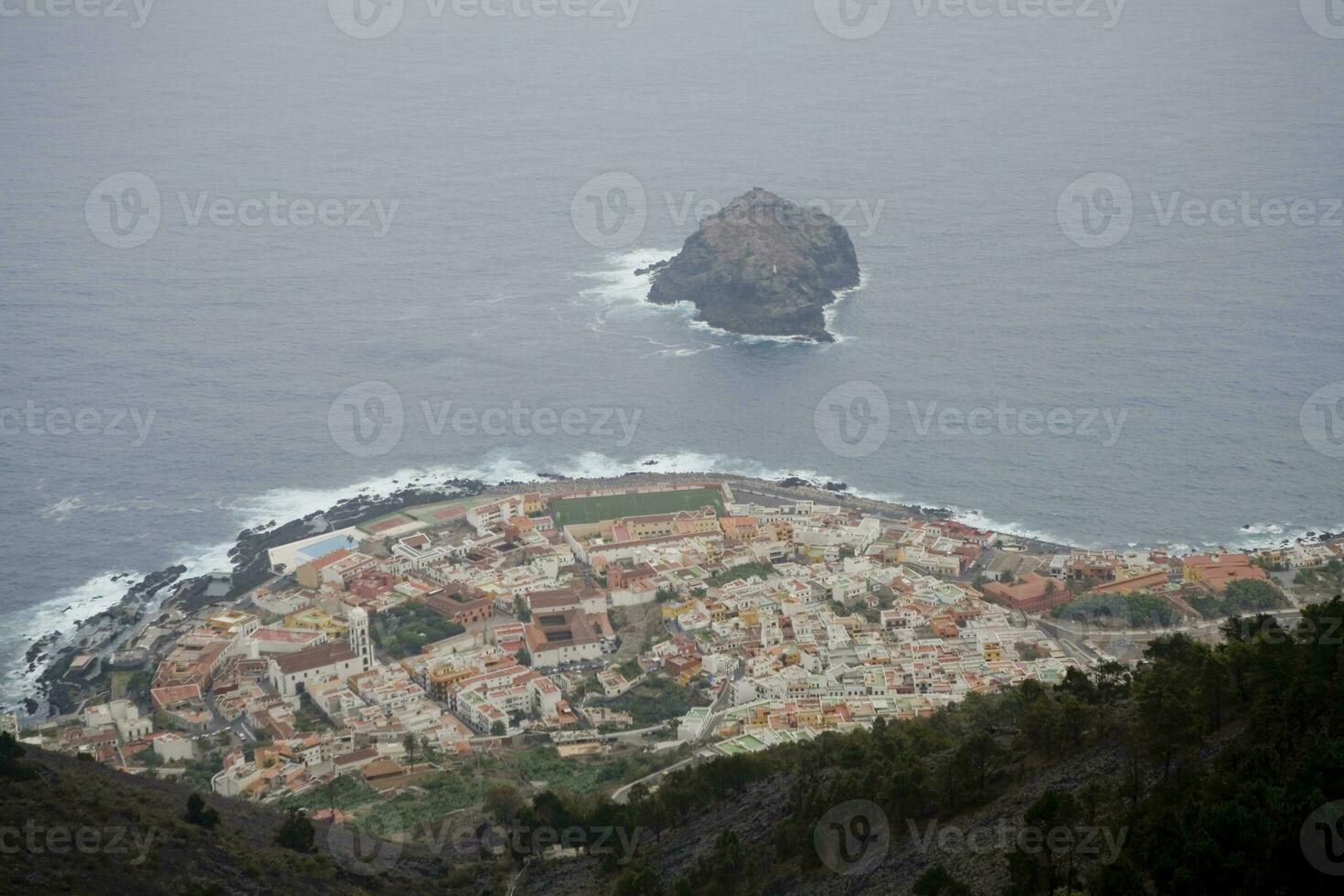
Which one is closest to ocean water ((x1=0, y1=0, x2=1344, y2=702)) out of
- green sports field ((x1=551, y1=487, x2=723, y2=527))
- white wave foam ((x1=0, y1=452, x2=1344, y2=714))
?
white wave foam ((x1=0, y1=452, x2=1344, y2=714))

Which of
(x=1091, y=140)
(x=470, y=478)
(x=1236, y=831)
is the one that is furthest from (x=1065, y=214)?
(x=1236, y=831)

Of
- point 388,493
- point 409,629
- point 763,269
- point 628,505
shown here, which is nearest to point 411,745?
point 409,629

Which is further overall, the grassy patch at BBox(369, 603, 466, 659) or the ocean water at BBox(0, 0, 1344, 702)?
the ocean water at BBox(0, 0, 1344, 702)

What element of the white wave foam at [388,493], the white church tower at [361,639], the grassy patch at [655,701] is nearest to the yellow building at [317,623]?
the white church tower at [361,639]

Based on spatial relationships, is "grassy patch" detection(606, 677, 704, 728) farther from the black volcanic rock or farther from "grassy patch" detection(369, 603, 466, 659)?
the black volcanic rock

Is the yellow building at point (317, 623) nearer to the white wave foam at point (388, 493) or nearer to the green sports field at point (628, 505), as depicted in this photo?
the white wave foam at point (388, 493)

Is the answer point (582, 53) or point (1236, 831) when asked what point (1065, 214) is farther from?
point (1236, 831)
